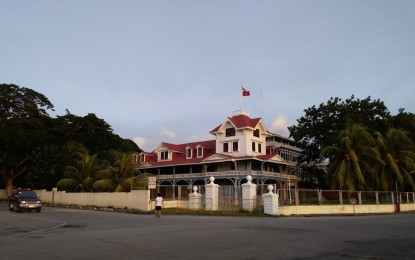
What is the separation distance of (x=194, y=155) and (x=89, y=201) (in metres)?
22.2

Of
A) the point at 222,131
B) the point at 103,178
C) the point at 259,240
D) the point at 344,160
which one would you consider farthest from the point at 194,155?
the point at 259,240

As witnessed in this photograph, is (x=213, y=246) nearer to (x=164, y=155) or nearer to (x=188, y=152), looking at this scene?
(x=188, y=152)

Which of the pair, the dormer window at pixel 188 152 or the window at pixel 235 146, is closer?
the window at pixel 235 146

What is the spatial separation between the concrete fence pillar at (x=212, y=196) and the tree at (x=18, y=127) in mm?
28067

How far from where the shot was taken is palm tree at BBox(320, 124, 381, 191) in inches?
1478

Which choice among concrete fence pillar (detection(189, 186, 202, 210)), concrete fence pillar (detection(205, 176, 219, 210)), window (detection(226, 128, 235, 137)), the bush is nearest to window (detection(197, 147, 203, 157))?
window (detection(226, 128, 235, 137))

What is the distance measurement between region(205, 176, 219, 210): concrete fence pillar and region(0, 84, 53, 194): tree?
28.1 metres

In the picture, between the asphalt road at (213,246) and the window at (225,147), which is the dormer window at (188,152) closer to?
the window at (225,147)

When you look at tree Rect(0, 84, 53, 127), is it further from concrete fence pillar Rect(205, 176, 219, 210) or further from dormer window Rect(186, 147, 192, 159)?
concrete fence pillar Rect(205, 176, 219, 210)

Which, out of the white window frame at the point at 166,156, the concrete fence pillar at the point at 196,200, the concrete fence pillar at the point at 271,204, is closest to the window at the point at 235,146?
the white window frame at the point at 166,156

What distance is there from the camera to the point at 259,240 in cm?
1216

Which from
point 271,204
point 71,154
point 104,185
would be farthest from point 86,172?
point 271,204

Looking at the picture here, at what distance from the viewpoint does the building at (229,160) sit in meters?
50.6

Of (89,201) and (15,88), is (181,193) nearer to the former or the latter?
(89,201)
